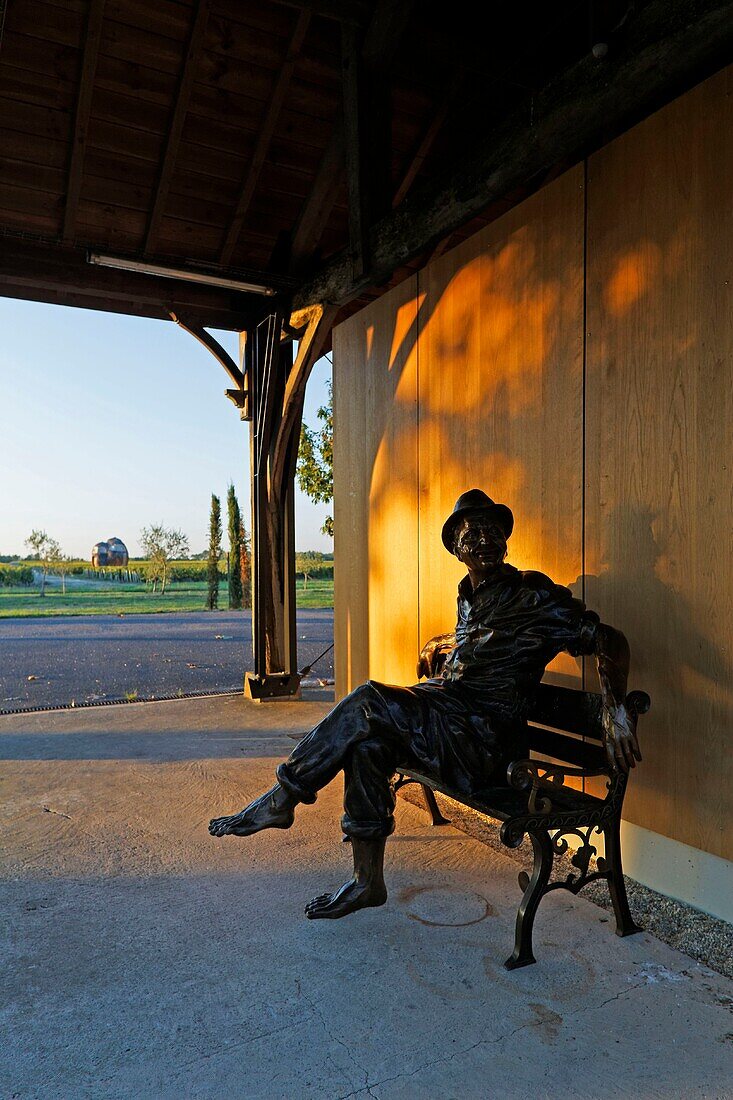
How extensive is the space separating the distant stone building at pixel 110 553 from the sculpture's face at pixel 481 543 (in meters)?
17.1

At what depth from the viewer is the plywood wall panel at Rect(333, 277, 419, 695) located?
14.9 ft

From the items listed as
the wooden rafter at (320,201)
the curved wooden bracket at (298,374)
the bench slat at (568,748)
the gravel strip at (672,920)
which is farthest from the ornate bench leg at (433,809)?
the wooden rafter at (320,201)

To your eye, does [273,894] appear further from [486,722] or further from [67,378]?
[67,378]

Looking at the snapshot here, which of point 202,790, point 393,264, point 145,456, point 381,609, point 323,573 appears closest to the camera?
point 202,790

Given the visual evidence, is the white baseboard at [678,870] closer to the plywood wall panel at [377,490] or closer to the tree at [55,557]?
the plywood wall panel at [377,490]

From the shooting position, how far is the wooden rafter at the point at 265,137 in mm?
4695

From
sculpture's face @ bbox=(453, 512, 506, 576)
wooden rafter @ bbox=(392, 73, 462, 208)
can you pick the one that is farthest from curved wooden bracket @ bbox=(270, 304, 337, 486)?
sculpture's face @ bbox=(453, 512, 506, 576)

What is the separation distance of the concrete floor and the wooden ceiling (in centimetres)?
308

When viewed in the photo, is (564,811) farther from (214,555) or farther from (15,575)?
(15,575)

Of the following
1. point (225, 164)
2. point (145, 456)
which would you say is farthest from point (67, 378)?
point (225, 164)

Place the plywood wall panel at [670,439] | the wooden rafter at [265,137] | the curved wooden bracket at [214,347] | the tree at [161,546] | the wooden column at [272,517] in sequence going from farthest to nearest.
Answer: the tree at [161,546], the wooden column at [272,517], the curved wooden bracket at [214,347], the wooden rafter at [265,137], the plywood wall panel at [670,439]

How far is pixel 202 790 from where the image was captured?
159 inches

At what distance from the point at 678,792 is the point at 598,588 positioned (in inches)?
33.3

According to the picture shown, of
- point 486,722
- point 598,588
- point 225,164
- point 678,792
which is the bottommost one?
point 678,792
